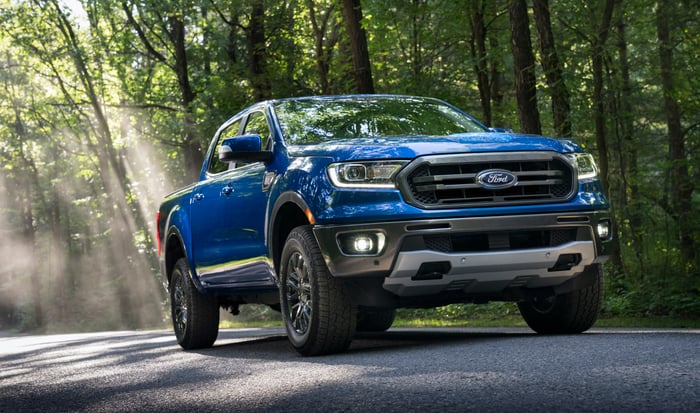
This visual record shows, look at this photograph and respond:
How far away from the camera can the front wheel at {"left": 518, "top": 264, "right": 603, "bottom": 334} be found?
7824 millimetres

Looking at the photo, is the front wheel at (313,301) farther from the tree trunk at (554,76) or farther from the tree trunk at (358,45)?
the tree trunk at (358,45)

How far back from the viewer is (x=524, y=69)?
650 inches

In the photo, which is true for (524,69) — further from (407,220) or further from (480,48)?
(407,220)

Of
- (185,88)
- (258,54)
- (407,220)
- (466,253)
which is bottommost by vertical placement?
(466,253)

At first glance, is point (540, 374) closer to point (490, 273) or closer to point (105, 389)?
point (490, 273)

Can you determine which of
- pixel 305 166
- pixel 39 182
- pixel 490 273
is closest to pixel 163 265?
pixel 305 166

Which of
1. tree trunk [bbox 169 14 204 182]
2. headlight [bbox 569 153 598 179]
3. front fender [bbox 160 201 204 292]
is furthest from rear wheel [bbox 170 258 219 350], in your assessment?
tree trunk [bbox 169 14 204 182]

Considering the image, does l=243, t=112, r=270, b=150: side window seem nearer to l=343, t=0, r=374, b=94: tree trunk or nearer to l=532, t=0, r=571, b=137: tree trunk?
l=532, t=0, r=571, b=137: tree trunk

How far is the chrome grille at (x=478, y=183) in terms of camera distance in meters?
6.82

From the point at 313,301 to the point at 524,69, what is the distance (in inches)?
412

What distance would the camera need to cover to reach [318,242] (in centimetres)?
696

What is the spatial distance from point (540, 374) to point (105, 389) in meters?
2.92

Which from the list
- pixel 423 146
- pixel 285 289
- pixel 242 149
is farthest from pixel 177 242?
pixel 423 146

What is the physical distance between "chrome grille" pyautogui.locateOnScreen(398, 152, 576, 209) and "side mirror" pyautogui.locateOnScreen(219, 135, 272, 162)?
1451mm
